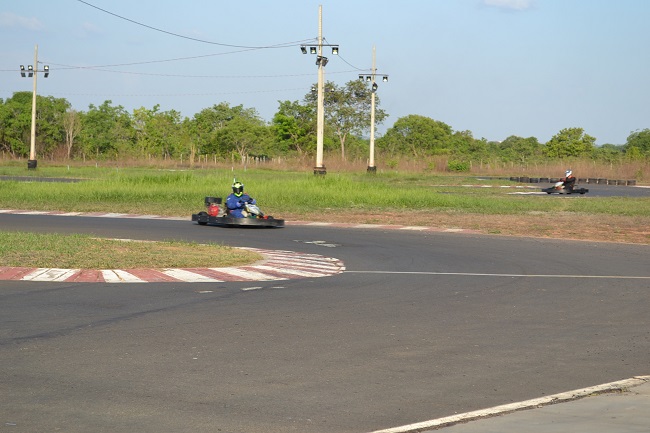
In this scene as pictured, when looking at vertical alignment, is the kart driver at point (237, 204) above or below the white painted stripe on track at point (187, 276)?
above

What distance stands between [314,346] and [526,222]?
1606cm

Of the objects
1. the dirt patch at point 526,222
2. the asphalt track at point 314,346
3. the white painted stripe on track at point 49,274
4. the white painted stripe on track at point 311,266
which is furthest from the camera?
the dirt patch at point 526,222

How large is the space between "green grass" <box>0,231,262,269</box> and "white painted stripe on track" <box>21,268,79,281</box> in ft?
0.88

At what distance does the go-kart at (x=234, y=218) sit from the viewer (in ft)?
67.3

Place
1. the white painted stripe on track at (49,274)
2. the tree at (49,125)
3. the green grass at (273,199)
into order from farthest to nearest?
Answer: the tree at (49,125)
the green grass at (273,199)
the white painted stripe on track at (49,274)

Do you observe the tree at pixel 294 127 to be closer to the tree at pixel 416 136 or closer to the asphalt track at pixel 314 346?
the tree at pixel 416 136

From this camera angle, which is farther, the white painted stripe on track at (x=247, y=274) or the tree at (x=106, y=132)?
the tree at (x=106, y=132)

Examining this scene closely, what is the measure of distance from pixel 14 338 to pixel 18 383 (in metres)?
1.58

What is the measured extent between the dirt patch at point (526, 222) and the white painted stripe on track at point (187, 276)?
940 centimetres

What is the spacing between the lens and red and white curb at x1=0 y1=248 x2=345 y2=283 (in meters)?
11.6

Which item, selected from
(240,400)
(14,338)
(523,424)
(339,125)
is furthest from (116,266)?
(339,125)

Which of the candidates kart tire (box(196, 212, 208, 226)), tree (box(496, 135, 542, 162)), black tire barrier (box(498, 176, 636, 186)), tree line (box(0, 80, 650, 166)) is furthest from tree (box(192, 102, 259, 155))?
kart tire (box(196, 212, 208, 226))

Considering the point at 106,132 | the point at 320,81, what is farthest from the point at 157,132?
the point at 320,81

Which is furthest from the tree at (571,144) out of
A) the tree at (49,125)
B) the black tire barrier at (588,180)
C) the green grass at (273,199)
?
the green grass at (273,199)
